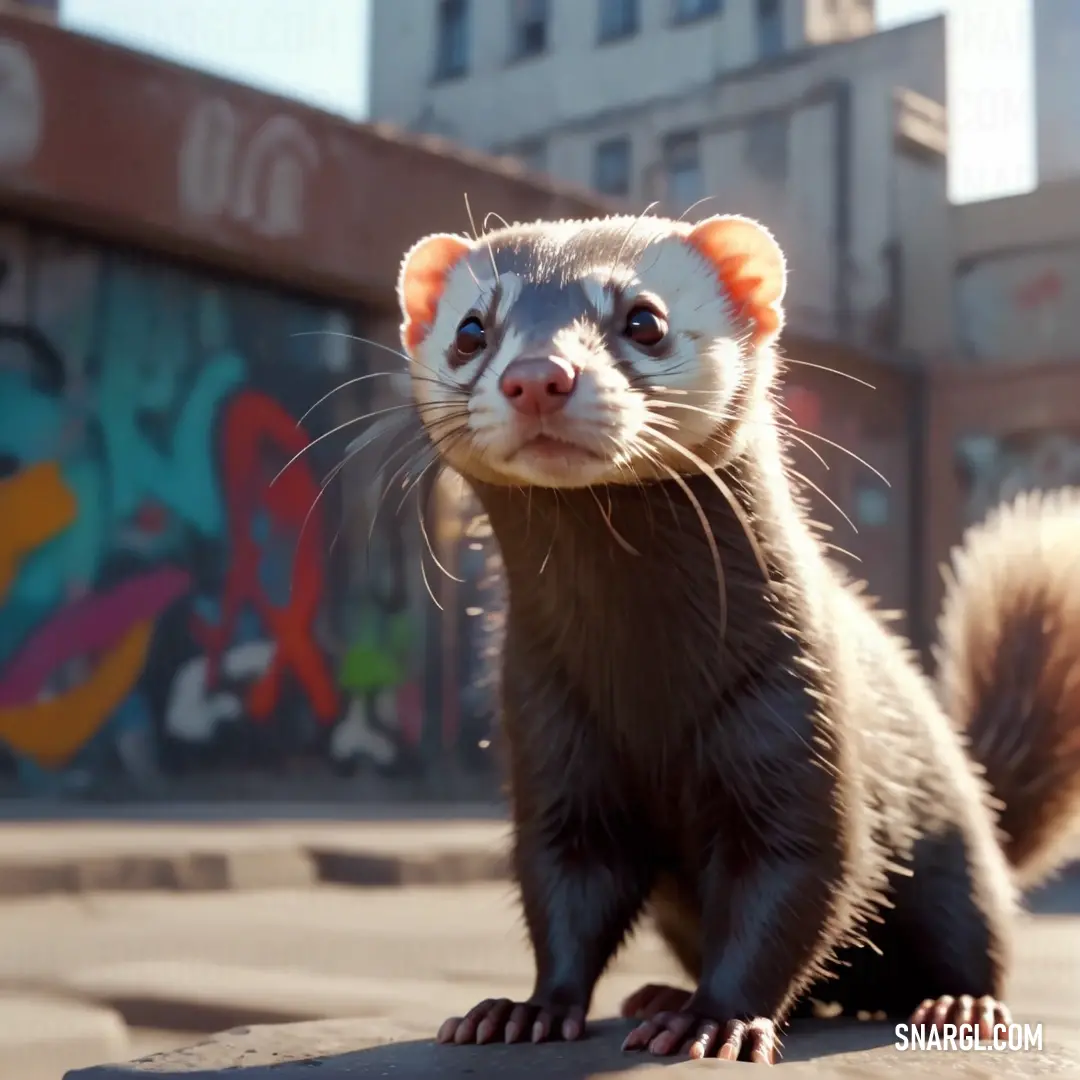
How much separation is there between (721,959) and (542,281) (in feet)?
3.30

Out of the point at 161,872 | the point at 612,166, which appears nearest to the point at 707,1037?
the point at 161,872

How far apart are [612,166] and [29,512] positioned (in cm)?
873

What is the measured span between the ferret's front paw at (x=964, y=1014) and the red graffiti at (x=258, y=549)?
6496 millimetres

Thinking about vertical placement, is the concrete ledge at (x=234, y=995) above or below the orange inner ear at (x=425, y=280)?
below

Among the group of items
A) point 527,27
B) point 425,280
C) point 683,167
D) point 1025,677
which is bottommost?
point 1025,677

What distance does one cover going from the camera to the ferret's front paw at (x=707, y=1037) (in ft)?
6.48

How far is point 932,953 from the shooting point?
97.3 inches

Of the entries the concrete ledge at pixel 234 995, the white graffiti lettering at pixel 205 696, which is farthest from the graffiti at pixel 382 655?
the concrete ledge at pixel 234 995

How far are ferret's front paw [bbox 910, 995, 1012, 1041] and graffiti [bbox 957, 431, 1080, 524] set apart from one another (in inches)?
435

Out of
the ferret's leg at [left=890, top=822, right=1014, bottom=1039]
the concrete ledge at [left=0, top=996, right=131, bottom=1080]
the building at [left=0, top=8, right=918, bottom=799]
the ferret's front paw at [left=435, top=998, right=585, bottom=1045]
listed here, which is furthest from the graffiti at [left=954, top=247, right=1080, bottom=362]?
the ferret's front paw at [left=435, top=998, right=585, bottom=1045]

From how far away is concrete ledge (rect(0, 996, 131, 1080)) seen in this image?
255 cm

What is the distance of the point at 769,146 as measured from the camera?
13.9 m

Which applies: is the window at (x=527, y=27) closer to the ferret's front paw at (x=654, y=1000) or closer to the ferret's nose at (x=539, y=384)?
the ferret's front paw at (x=654, y=1000)

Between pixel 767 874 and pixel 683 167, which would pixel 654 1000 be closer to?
pixel 767 874
